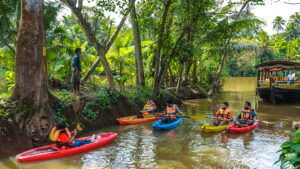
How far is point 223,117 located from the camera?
391 inches

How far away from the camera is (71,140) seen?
6738mm

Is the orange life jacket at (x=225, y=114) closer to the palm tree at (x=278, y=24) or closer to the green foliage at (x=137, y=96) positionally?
the green foliage at (x=137, y=96)

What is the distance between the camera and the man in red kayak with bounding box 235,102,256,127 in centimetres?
973

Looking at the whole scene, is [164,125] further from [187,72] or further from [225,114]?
[187,72]

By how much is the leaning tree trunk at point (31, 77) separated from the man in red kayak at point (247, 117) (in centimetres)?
707

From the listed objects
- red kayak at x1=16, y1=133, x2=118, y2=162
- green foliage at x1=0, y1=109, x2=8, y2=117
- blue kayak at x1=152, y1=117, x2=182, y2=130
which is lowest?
red kayak at x1=16, y1=133, x2=118, y2=162

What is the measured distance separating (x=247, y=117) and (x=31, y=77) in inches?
322

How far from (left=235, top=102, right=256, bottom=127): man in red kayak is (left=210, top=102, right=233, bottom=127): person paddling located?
14.9 inches

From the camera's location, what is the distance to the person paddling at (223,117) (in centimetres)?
965

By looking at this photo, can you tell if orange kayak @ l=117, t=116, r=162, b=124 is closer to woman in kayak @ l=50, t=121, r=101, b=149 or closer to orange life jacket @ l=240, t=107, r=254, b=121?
woman in kayak @ l=50, t=121, r=101, b=149

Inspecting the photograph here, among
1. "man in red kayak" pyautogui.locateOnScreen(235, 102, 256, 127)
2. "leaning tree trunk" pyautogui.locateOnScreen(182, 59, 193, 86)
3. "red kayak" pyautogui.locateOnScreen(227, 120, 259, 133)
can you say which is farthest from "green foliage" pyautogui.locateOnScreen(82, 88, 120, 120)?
"leaning tree trunk" pyautogui.locateOnScreen(182, 59, 193, 86)

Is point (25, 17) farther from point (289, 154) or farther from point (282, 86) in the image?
point (282, 86)


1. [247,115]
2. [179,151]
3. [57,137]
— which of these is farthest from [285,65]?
[57,137]

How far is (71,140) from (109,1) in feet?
20.6
